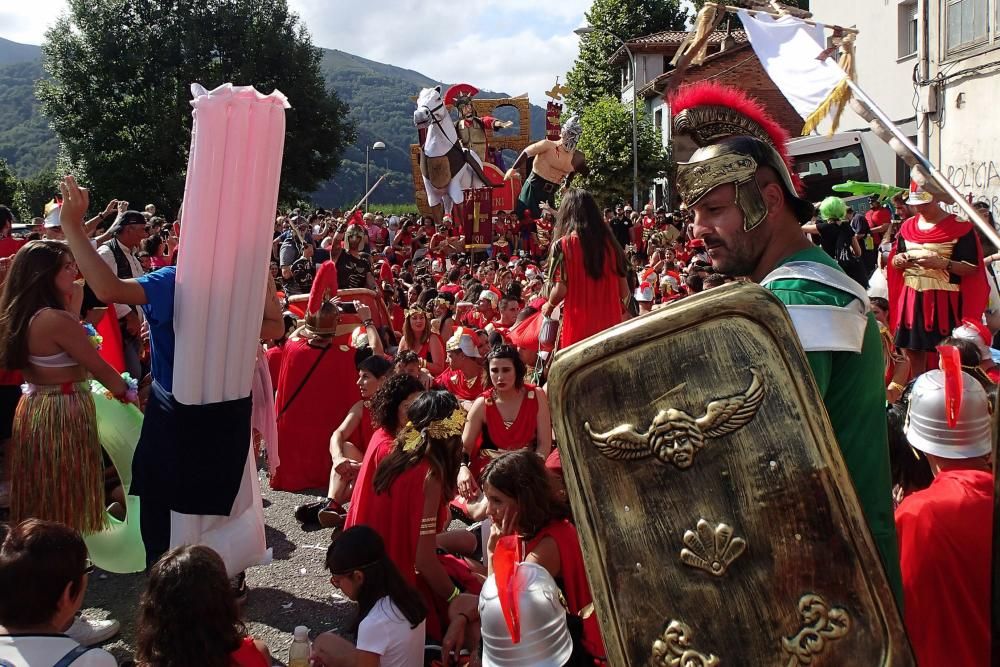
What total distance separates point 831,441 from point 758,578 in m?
0.27

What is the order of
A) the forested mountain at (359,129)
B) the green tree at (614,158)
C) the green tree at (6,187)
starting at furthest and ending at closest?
the forested mountain at (359,129) → the green tree at (6,187) → the green tree at (614,158)

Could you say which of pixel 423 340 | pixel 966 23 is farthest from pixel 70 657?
pixel 966 23

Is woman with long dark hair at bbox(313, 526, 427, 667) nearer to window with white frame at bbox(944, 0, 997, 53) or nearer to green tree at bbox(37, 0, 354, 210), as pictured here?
window with white frame at bbox(944, 0, 997, 53)

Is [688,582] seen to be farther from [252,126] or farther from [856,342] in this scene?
[252,126]

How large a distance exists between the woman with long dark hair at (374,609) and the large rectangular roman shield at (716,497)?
2.03m

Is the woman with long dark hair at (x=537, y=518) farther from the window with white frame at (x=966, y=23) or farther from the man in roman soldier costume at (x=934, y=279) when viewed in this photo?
the window with white frame at (x=966, y=23)

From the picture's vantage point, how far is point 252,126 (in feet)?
12.0

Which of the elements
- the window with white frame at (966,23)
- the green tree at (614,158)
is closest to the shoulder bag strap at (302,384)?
the window with white frame at (966,23)

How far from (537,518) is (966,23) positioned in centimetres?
1495

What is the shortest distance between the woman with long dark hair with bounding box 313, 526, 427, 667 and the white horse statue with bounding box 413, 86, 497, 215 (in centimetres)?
1960

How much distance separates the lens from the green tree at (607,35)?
4738 centimetres

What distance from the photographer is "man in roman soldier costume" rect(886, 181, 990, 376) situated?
21.0 feet

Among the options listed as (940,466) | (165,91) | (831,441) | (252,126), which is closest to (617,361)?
(831,441)

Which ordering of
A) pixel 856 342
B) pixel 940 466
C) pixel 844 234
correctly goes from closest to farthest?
pixel 856 342, pixel 940 466, pixel 844 234
